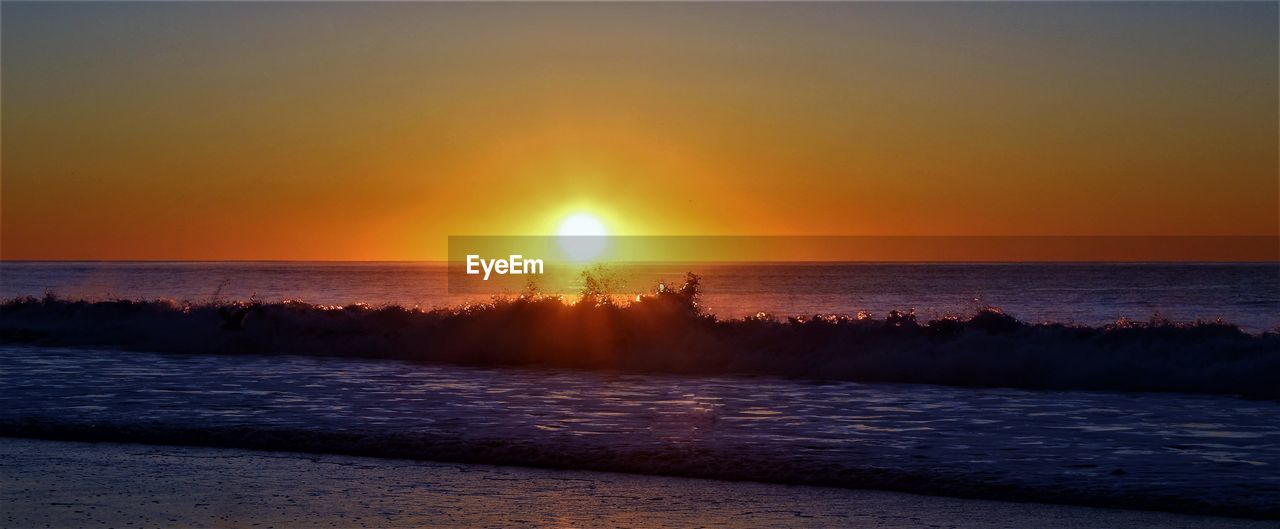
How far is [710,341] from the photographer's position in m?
28.0

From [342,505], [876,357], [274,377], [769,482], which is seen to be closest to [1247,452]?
[769,482]

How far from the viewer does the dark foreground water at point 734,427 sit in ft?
38.3

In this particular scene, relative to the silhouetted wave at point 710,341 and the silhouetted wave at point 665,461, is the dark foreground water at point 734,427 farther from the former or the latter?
the silhouetted wave at point 710,341

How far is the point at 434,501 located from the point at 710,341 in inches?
709

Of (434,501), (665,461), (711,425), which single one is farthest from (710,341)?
(434,501)

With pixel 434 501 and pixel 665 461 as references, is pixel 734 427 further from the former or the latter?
pixel 434 501

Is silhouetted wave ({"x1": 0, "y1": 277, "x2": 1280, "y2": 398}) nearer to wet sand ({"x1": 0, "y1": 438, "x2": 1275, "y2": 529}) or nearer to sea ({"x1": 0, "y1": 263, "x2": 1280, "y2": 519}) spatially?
sea ({"x1": 0, "y1": 263, "x2": 1280, "y2": 519})

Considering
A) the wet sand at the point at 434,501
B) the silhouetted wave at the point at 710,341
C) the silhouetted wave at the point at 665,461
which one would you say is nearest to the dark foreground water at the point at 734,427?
the silhouetted wave at the point at 665,461

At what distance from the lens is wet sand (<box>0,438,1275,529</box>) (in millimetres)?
9586

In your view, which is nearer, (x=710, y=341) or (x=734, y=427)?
(x=734, y=427)

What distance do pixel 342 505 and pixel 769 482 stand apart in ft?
13.6

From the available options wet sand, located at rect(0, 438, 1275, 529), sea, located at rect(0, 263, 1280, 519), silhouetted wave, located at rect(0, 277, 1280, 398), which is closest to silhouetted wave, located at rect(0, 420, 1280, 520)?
sea, located at rect(0, 263, 1280, 519)

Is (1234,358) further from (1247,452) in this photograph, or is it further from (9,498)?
(9,498)

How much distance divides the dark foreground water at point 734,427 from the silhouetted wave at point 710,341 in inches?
88.8
